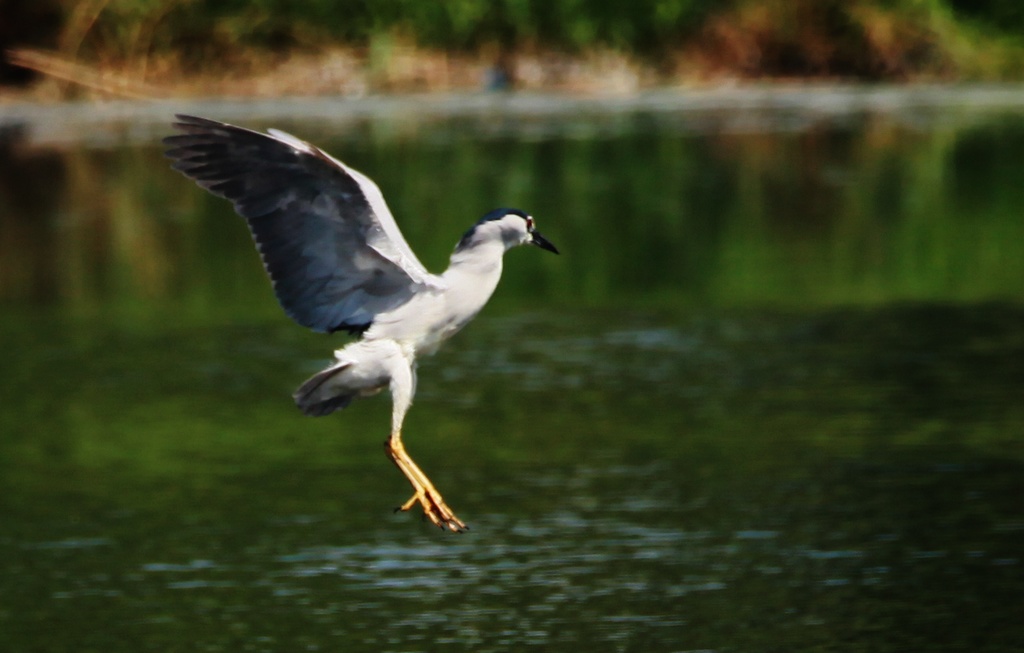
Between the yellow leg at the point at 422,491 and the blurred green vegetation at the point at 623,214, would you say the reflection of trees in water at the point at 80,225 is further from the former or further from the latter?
the yellow leg at the point at 422,491

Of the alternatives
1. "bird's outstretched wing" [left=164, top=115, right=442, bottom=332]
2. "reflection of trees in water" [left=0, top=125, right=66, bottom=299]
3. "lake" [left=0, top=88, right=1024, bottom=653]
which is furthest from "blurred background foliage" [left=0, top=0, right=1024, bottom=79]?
"bird's outstretched wing" [left=164, top=115, right=442, bottom=332]

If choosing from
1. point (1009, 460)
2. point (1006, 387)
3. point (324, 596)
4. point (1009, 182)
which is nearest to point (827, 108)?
point (1009, 182)

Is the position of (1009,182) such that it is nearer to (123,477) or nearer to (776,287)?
(776,287)

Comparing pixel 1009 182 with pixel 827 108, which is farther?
pixel 827 108

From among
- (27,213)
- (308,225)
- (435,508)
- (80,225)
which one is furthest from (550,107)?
(435,508)

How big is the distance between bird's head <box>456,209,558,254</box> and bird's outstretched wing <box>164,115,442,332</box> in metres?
0.33

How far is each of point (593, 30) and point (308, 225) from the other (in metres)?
39.3

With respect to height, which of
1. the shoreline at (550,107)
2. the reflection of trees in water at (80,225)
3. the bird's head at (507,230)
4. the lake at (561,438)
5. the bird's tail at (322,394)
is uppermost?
the bird's head at (507,230)

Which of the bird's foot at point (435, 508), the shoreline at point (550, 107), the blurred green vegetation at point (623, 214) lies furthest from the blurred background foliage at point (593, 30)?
the bird's foot at point (435, 508)

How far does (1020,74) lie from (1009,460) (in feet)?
112

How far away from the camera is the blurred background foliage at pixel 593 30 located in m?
48.8

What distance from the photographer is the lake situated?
16.5m

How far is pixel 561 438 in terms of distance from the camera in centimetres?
2227

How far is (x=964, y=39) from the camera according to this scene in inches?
2074
